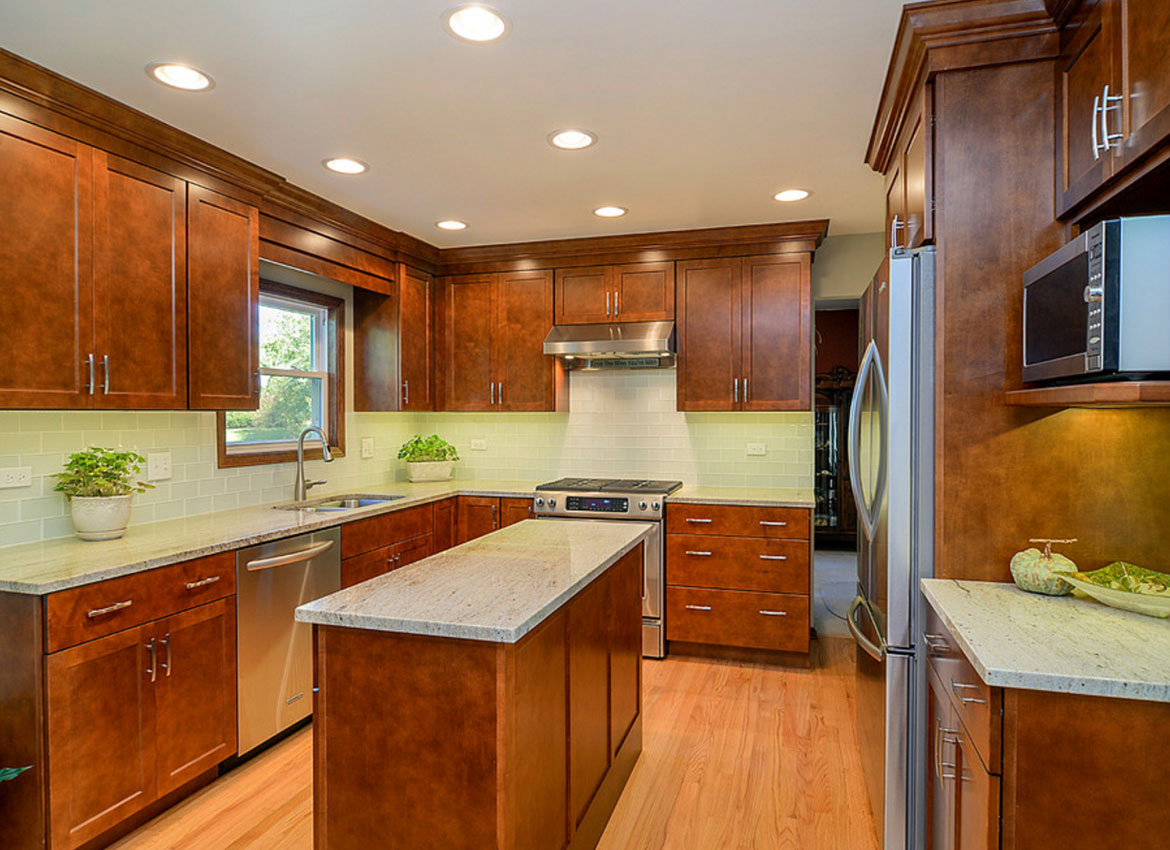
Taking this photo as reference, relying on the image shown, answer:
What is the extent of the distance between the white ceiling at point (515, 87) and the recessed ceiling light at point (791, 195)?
0.07 m

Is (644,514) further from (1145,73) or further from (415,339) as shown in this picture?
(1145,73)

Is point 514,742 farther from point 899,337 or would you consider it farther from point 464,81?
point 464,81

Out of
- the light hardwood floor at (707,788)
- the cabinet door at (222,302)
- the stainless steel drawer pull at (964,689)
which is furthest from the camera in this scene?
the cabinet door at (222,302)

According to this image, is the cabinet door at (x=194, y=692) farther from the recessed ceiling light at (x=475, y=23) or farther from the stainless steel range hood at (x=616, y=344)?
the stainless steel range hood at (x=616, y=344)

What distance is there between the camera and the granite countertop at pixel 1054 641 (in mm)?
1285

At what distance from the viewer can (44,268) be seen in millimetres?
2215

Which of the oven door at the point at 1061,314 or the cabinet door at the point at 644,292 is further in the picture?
the cabinet door at the point at 644,292

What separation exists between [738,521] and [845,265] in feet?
5.66

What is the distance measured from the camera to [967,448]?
191cm

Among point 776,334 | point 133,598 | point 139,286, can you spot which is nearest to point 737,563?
point 776,334

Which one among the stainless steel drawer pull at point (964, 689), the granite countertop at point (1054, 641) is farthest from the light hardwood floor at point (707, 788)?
the granite countertop at point (1054, 641)

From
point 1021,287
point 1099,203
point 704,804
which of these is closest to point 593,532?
point 704,804

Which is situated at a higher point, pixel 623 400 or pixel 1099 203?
pixel 1099 203

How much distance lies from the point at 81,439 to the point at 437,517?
6.04 ft
